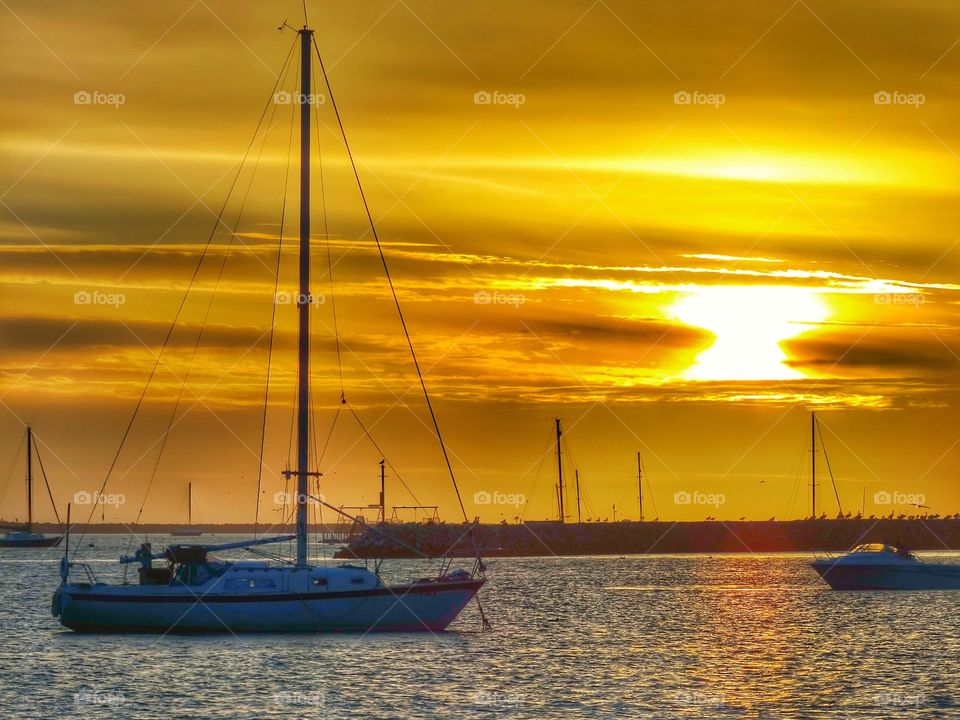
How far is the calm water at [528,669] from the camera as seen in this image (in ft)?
141

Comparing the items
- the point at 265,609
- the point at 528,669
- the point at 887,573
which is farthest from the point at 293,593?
the point at 887,573

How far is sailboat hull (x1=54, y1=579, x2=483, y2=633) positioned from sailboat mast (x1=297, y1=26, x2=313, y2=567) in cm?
195

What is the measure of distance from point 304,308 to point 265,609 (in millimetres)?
11506

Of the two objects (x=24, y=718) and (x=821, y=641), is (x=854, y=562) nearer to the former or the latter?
(x=821, y=641)

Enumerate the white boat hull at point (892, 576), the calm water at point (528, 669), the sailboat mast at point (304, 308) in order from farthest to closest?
the white boat hull at point (892, 576), the sailboat mast at point (304, 308), the calm water at point (528, 669)

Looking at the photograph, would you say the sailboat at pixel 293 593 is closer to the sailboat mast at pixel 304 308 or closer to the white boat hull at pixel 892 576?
the sailboat mast at pixel 304 308

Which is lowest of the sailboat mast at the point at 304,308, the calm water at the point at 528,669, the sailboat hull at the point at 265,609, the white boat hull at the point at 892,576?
the calm water at the point at 528,669

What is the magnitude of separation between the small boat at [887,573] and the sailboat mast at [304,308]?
50.9 metres

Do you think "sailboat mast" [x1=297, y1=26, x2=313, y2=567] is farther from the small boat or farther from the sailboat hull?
the small boat

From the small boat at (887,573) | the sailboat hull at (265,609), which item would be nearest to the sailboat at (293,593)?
the sailboat hull at (265,609)

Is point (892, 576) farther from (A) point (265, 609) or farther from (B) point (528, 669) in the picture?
(A) point (265, 609)

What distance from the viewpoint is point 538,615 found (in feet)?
248

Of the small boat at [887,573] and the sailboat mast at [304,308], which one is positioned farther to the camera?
the small boat at [887,573]

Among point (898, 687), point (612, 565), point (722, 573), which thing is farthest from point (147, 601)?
point (612, 565)
